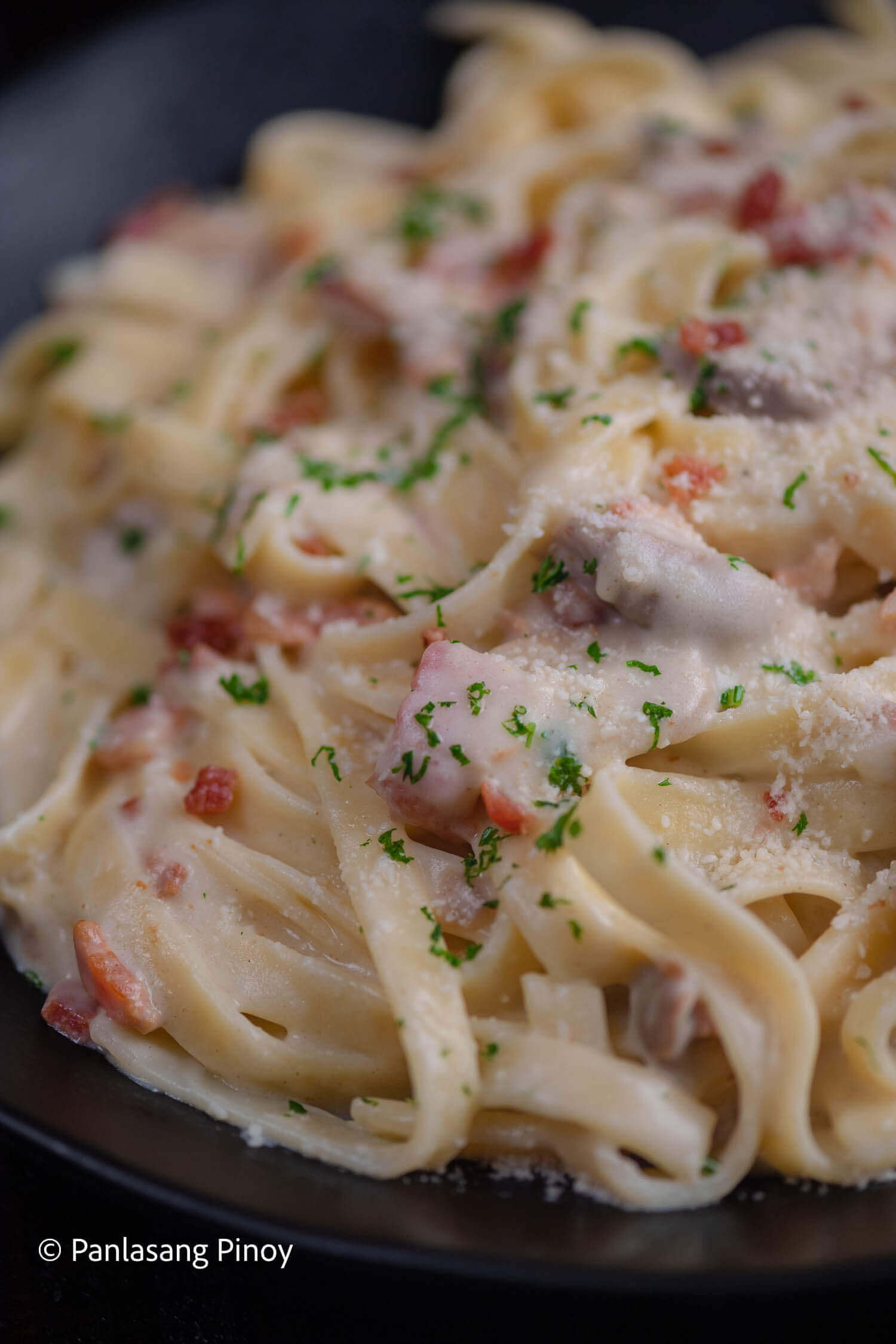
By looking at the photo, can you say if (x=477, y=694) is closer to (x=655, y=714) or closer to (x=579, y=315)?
(x=655, y=714)

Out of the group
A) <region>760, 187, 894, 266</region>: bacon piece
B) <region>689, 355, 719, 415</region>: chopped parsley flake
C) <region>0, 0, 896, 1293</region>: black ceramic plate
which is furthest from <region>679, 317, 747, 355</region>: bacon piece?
<region>0, 0, 896, 1293</region>: black ceramic plate

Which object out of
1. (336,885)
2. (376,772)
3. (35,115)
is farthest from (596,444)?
(35,115)

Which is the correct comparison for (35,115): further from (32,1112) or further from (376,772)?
(32,1112)

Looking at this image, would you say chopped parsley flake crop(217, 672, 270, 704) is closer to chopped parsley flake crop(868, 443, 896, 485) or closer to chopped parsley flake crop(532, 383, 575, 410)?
chopped parsley flake crop(532, 383, 575, 410)

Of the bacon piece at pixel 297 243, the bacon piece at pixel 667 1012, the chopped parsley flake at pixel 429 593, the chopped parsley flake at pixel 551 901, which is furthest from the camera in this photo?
the bacon piece at pixel 297 243

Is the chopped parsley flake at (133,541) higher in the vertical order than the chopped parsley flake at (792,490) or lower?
higher

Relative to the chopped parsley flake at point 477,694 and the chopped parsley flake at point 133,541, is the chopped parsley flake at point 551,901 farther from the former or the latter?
the chopped parsley flake at point 133,541

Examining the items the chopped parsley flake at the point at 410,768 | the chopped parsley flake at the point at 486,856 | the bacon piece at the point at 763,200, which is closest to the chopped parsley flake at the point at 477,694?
the chopped parsley flake at the point at 410,768
